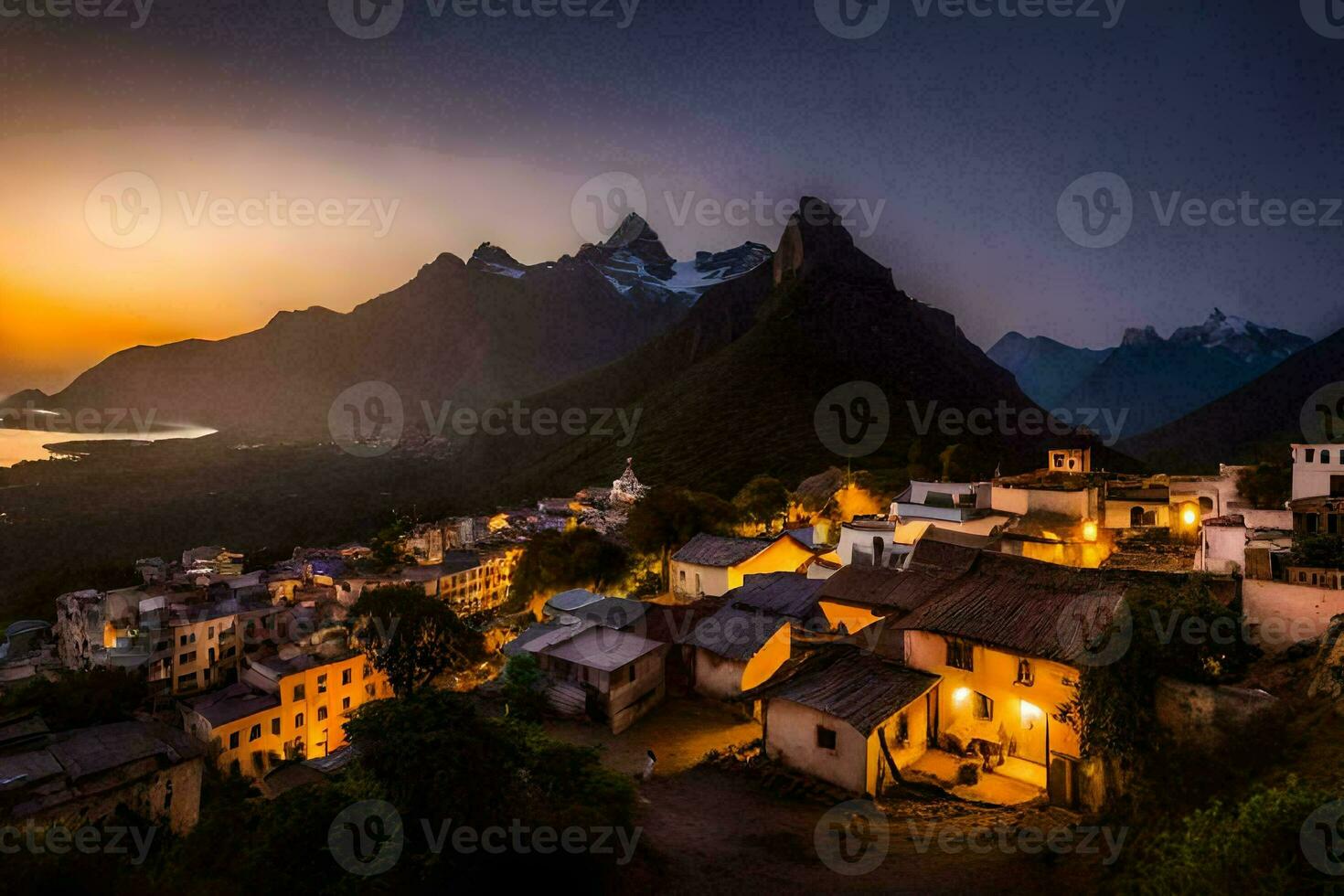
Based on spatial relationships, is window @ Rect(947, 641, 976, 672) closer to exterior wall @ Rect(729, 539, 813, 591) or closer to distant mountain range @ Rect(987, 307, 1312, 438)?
exterior wall @ Rect(729, 539, 813, 591)

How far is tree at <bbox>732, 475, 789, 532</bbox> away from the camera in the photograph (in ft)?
127

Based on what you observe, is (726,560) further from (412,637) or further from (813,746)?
(813,746)

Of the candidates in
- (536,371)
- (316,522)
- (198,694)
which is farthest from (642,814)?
(536,371)

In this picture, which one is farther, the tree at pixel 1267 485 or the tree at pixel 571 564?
the tree at pixel 571 564

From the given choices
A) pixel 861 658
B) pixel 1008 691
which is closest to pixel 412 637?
pixel 861 658

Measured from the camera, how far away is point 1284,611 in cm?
1161

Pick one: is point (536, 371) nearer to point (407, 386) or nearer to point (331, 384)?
point (407, 386)

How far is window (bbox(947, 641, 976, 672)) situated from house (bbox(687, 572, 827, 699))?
5155mm

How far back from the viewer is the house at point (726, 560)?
27.3m

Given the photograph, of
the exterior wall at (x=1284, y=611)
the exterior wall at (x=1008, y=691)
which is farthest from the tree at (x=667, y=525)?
the exterior wall at (x=1284, y=611)

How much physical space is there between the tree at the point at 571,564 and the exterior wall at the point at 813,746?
1987cm

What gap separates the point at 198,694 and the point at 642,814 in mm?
32527

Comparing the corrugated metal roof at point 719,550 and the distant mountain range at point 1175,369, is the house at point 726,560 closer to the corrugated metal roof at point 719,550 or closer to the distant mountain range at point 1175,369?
the corrugated metal roof at point 719,550

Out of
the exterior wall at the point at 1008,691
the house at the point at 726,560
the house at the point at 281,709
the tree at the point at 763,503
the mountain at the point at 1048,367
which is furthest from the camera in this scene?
the mountain at the point at 1048,367
